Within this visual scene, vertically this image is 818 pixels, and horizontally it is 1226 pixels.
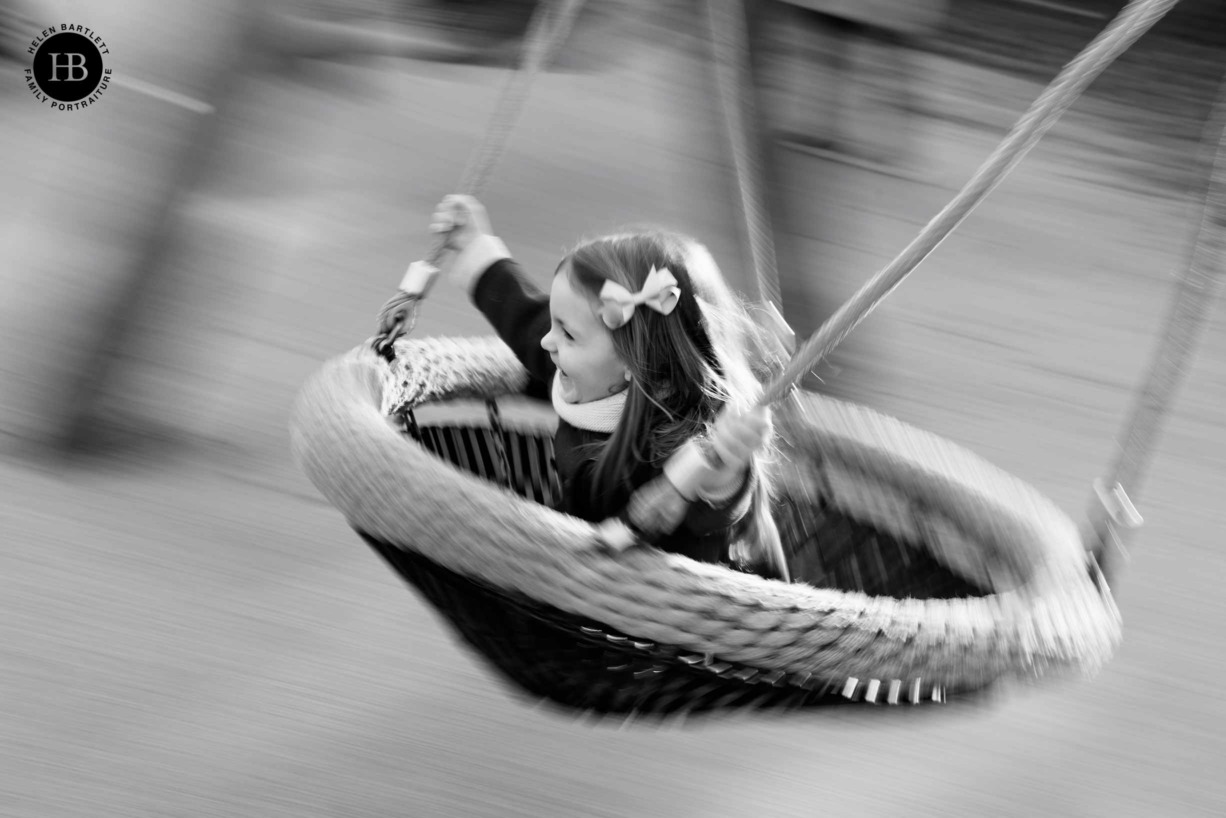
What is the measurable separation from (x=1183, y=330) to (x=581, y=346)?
1.41ft

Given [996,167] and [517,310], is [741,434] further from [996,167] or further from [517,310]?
[517,310]

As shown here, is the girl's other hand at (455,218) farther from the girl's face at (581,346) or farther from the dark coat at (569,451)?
the girl's face at (581,346)

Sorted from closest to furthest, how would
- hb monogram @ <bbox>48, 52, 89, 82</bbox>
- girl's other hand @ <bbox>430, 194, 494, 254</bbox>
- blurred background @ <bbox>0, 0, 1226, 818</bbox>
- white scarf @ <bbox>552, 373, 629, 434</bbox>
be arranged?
white scarf @ <bbox>552, 373, 629, 434</bbox> → girl's other hand @ <bbox>430, 194, 494, 254</bbox> → blurred background @ <bbox>0, 0, 1226, 818</bbox> → hb monogram @ <bbox>48, 52, 89, 82</bbox>

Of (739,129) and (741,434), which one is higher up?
(739,129)

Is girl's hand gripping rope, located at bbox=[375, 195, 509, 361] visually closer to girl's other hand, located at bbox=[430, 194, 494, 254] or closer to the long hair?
girl's other hand, located at bbox=[430, 194, 494, 254]

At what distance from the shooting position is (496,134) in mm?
1109

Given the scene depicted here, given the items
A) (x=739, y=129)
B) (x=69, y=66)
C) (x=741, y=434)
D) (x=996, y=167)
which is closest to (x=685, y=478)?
(x=741, y=434)

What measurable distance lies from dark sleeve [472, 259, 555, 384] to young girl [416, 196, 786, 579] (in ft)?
0.51

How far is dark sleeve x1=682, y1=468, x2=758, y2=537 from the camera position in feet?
2.99

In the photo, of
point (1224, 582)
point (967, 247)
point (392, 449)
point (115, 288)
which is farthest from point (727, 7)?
point (967, 247)

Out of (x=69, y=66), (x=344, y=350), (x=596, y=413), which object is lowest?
(x=344, y=350)

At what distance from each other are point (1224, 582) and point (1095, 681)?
1.27ft

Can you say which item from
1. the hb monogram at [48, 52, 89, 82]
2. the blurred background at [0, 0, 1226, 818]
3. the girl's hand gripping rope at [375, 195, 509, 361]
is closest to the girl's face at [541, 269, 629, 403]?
the girl's hand gripping rope at [375, 195, 509, 361]

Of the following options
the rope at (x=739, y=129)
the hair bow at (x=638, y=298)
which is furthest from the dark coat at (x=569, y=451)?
the rope at (x=739, y=129)
